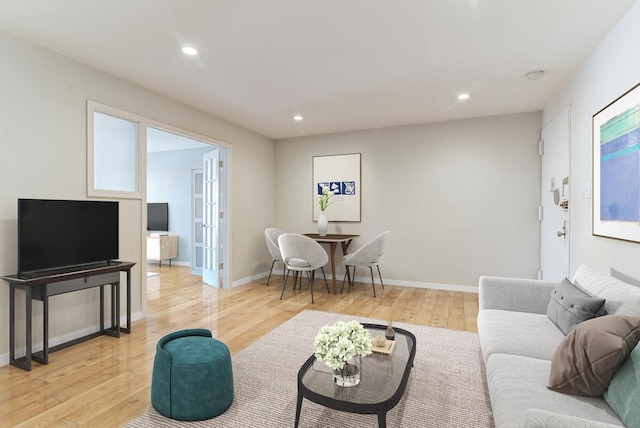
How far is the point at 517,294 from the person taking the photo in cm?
261

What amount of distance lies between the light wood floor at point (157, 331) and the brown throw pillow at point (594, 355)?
2.02m

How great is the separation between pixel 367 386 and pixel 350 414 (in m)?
0.35

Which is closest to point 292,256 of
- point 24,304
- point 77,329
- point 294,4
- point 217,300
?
point 217,300

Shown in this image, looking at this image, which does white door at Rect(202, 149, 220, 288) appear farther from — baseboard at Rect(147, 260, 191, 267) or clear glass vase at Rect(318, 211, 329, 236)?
baseboard at Rect(147, 260, 191, 267)

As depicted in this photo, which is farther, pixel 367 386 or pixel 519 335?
pixel 519 335

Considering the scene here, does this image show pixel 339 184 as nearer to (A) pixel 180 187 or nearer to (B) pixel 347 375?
(A) pixel 180 187

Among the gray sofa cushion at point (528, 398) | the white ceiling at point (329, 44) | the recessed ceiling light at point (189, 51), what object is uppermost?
the white ceiling at point (329, 44)

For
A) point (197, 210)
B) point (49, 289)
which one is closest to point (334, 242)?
point (49, 289)

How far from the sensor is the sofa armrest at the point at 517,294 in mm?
2547

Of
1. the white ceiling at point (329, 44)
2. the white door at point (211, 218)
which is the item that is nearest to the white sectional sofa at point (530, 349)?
the white ceiling at point (329, 44)

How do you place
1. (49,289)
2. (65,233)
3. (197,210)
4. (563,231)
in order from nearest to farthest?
(49,289)
(65,233)
(563,231)
(197,210)

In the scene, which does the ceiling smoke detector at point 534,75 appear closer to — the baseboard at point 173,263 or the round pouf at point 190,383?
the round pouf at point 190,383

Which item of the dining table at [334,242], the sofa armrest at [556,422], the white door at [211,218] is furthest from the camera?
the white door at [211,218]

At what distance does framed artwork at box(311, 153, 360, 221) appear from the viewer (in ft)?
18.3
